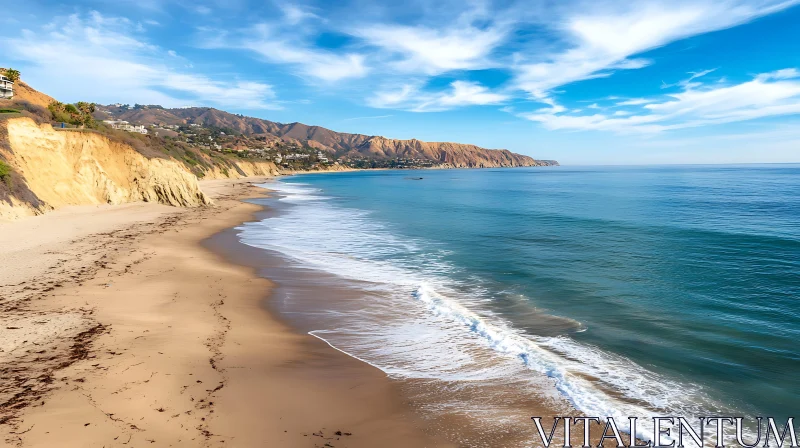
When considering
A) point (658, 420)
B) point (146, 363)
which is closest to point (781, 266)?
point (658, 420)

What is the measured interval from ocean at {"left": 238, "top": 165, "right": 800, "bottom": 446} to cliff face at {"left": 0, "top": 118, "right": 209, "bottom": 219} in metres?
15.0

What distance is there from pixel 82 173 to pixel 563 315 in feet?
113

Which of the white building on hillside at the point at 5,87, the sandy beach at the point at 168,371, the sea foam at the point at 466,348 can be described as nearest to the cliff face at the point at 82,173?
the sandy beach at the point at 168,371

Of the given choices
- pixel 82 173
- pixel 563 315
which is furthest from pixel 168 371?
pixel 82 173

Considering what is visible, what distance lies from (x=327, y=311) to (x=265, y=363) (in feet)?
11.4

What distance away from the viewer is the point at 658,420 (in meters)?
6.23

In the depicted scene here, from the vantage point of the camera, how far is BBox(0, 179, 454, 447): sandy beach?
18.0 ft

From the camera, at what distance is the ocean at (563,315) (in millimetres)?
6969

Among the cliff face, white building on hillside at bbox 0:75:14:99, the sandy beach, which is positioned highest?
white building on hillside at bbox 0:75:14:99

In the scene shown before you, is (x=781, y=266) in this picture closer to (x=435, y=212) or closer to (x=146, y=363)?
(x=146, y=363)

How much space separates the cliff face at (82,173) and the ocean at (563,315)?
14981 mm

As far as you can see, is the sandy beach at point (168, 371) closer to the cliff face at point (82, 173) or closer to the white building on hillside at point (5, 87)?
the cliff face at point (82, 173)

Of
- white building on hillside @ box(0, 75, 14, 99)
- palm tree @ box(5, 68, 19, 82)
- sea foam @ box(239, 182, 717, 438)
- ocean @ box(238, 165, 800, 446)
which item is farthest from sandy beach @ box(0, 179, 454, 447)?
palm tree @ box(5, 68, 19, 82)

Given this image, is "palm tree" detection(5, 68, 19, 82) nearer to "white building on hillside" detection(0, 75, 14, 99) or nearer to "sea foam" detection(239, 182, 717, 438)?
"white building on hillside" detection(0, 75, 14, 99)
